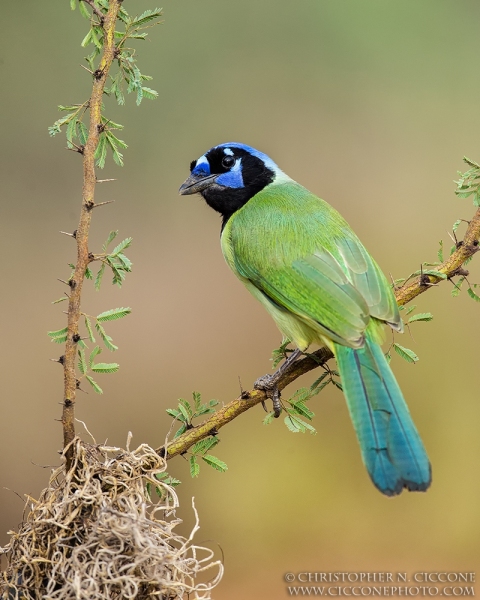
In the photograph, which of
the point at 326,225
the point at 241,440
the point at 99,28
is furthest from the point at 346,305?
the point at 241,440

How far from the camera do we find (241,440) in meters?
6.48

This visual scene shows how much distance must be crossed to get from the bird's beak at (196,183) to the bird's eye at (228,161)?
96mm

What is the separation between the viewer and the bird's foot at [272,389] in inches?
133

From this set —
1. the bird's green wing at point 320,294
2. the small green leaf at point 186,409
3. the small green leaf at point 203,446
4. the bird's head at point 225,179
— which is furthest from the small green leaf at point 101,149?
the bird's head at point 225,179

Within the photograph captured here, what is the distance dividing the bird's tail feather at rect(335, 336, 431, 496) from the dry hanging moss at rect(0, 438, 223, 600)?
0.75 m

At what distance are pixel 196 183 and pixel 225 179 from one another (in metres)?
0.17

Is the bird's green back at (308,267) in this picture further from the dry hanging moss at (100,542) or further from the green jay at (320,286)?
the dry hanging moss at (100,542)

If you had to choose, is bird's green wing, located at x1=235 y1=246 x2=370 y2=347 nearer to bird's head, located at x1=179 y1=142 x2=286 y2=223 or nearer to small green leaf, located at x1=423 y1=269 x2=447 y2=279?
small green leaf, located at x1=423 y1=269 x2=447 y2=279

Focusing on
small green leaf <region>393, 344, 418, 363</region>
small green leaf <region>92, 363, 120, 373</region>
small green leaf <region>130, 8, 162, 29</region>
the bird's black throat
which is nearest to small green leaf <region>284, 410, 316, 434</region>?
small green leaf <region>393, 344, 418, 363</region>

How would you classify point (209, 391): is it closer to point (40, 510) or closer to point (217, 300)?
point (217, 300)

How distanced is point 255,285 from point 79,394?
3.15 metres

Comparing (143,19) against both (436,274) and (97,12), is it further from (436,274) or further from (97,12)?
(436,274)

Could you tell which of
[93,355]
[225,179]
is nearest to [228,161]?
[225,179]

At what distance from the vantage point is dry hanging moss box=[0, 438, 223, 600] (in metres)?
2.40
